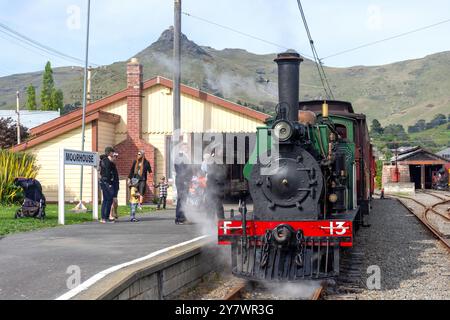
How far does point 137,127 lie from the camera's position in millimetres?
22844

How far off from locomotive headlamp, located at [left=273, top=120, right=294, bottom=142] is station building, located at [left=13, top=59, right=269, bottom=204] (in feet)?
43.0

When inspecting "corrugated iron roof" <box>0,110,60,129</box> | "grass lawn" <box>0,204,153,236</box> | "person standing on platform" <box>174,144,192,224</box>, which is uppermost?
"corrugated iron roof" <box>0,110,60,129</box>

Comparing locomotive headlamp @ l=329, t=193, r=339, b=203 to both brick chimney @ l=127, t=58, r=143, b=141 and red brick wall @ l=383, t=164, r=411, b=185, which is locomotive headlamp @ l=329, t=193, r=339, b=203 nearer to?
brick chimney @ l=127, t=58, r=143, b=141

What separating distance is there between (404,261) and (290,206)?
11.8 feet

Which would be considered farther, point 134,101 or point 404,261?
point 134,101

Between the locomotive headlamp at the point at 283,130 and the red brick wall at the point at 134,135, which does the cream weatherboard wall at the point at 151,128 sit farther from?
the locomotive headlamp at the point at 283,130

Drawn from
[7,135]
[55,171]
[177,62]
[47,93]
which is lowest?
[55,171]

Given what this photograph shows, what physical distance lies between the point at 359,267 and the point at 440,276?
1323 millimetres

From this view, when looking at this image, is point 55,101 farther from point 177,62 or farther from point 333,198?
point 333,198

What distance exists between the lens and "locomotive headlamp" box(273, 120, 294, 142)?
27.5ft

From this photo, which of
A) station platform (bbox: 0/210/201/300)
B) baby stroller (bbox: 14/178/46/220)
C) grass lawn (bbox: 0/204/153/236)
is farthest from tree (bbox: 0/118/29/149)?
station platform (bbox: 0/210/201/300)

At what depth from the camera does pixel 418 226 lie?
17641mm

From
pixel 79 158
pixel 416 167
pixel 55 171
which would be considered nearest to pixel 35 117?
pixel 416 167
